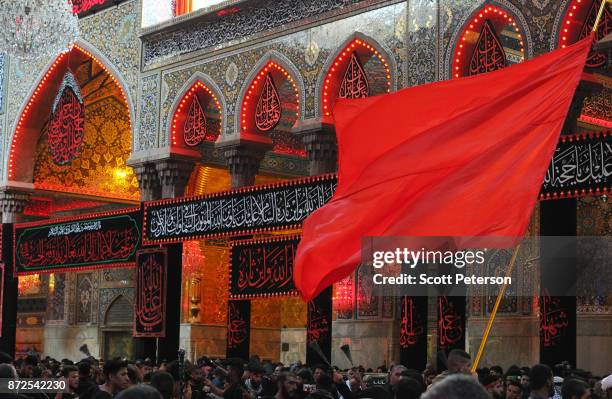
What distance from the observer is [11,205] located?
19.8m

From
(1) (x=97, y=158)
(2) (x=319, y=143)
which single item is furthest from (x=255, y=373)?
(1) (x=97, y=158)

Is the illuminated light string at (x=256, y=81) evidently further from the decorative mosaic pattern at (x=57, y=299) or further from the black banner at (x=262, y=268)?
the decorative mosaic pattern at (x=57, y=299)

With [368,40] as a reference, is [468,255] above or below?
below

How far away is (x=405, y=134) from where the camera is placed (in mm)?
6805

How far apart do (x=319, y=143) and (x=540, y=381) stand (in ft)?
29.5

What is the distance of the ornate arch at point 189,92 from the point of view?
16125 millimetres

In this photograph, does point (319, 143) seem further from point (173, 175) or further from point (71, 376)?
point (71, 376)

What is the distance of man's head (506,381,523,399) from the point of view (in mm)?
7734

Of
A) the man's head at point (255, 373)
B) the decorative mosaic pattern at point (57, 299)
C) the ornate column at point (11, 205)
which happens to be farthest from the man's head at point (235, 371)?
the decorative mosaic pattern at point (57, 299)

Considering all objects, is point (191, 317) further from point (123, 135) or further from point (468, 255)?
point (468, 255)

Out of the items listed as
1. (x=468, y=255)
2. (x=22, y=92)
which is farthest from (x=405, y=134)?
(x=22, y=92)

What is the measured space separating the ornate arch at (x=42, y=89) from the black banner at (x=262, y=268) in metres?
3.18

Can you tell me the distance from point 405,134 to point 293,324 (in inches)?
598

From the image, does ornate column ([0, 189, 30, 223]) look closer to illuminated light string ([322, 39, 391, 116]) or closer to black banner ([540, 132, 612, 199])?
illuminated light string ([322, 39, 391, 116])
